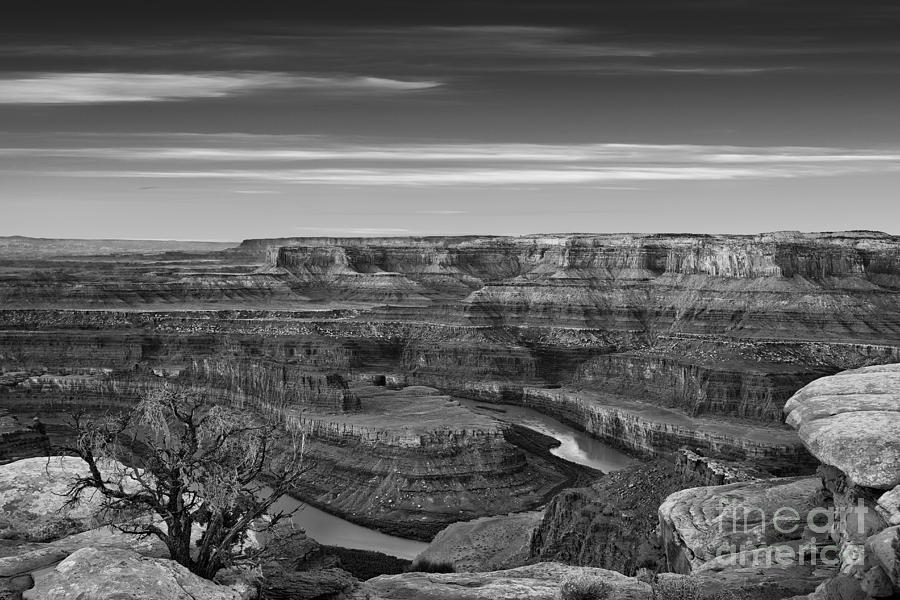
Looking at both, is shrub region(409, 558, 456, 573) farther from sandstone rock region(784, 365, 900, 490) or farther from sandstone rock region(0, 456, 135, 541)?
sandstone rock region(0, 456, 135, 541)

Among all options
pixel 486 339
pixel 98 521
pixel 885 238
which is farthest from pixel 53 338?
pixel 885 238

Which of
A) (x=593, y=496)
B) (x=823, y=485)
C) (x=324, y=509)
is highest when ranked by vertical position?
(x=823, y=485)

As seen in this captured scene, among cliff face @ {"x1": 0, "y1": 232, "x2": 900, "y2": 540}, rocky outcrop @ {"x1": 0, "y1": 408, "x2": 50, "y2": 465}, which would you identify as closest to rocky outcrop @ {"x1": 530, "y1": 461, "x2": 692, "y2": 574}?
cliff face @ {"x1": 0, "y1": 232, "x2": 900, "y2": 540}

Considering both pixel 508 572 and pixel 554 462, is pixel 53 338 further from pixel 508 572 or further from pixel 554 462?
pixel 508 572

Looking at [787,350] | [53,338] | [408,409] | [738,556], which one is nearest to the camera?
[738,556]

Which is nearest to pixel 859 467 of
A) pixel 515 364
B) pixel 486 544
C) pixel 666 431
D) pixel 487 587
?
pixel 487 587

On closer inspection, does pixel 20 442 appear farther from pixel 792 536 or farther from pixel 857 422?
pixel 857 422

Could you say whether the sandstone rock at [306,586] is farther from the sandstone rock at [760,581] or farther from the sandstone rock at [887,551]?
the sandstone rock at [887,551]
